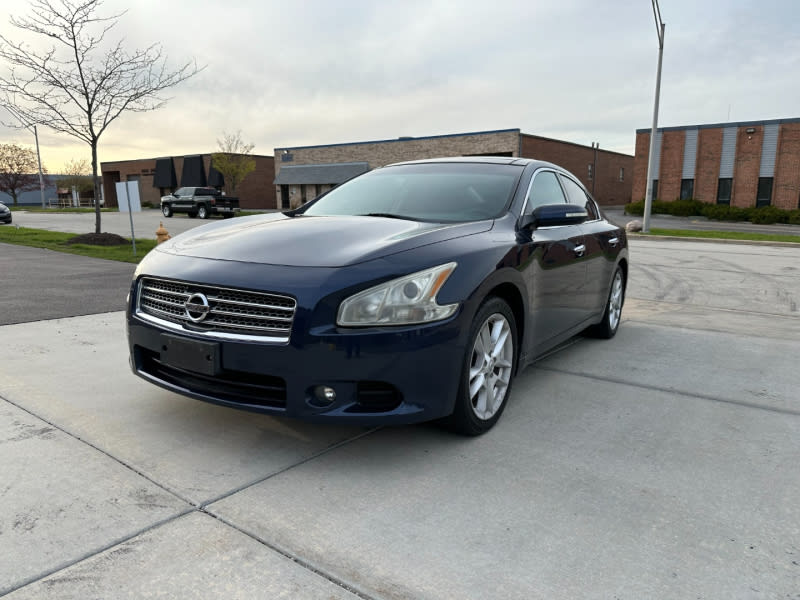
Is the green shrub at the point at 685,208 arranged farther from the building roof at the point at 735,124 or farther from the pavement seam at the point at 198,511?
the pavement seam at the point at 198,511

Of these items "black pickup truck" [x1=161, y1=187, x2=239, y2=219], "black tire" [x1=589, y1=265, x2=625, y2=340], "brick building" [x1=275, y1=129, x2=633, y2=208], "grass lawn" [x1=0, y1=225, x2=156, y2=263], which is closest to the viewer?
"black tire" [x1=589, y1=265, x2=625, y2=340]

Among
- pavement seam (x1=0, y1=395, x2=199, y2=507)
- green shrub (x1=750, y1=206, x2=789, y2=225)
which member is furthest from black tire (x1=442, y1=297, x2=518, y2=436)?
green shrub (x1=750, y1=206, x2=789, y2=225)

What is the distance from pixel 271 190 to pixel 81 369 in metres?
55.6

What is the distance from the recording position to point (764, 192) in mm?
37250

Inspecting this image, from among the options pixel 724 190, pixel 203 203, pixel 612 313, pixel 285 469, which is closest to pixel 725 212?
pixel 724 190

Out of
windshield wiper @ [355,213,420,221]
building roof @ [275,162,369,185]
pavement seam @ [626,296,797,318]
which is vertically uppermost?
building roof @ [275,162,369,185]

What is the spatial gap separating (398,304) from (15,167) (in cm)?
7865

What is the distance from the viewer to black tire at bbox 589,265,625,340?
5.95 m

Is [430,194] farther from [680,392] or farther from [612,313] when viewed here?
[612,313]

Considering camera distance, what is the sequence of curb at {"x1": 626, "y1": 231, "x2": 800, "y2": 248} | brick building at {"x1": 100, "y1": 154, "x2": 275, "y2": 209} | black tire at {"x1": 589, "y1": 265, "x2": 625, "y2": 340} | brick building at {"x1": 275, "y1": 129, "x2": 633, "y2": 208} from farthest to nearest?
brick building at {"x1": 100, "y1": 154, "x2": 275, "y2": 209} < brick building at {"x1": 275, "y1": 129, "x2": 633, "y2": 208} < curb at {"x1": 626, "y1": 231, "x2": 800, "y2": 248} < black tire at {"x1": 589, "y1": 265, "x2": 625, "y2": 340}

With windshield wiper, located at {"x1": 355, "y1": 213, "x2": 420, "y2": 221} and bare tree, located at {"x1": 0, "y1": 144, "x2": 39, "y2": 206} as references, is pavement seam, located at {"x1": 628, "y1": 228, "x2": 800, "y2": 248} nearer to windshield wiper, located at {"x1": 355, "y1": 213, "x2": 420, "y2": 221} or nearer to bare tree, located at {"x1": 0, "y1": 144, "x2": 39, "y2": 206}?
windshield wiper, located at {"x1": 355, "y1": 213, "x2": 420, "y2": 221}

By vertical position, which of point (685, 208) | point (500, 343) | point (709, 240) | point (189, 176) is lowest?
point (709, 240)

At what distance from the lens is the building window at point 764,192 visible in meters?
37.0

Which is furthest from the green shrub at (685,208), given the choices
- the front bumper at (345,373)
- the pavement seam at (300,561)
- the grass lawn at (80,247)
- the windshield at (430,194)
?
the pavement seam at (300,561)
